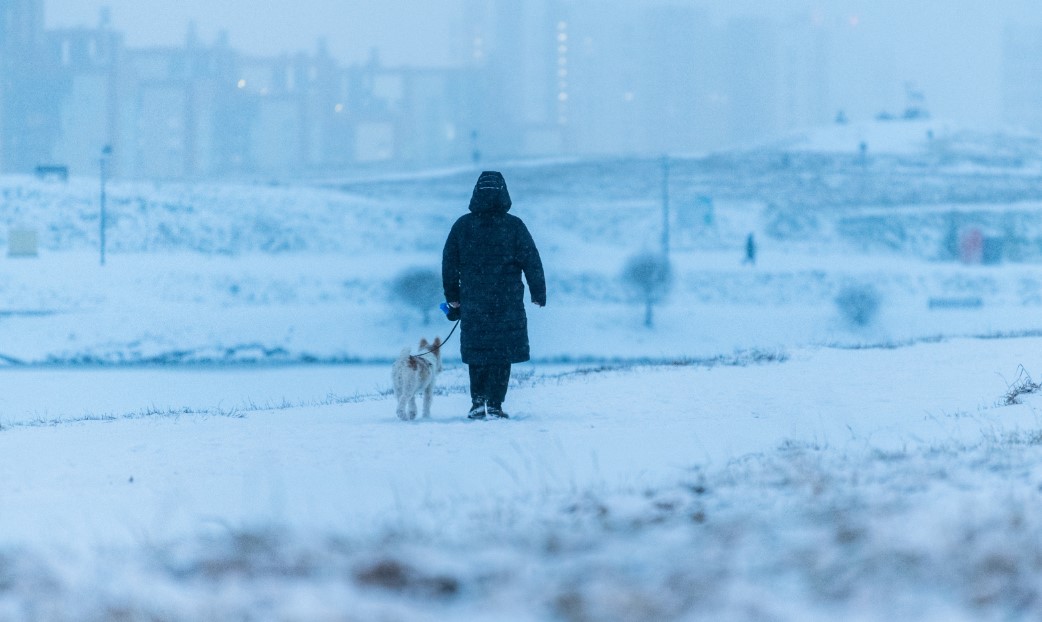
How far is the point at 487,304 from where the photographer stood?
32.0 feet

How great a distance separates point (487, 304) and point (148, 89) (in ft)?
420

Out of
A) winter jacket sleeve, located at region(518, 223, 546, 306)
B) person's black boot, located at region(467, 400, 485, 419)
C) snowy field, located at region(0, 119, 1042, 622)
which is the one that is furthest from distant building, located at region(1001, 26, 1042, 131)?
person's black boot, located at region(467, 400, 485, 419)

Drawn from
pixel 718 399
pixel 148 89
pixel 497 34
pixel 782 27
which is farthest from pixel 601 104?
pixel 718 399

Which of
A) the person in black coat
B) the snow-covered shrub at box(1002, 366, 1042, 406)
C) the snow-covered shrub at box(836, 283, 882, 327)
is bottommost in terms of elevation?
the snow-covered shrub at box(836, 283, 882, 327)

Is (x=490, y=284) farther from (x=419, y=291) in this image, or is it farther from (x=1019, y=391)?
(x=419, y=291)

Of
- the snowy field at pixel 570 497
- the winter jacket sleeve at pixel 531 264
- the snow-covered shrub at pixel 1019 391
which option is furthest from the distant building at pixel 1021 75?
the winter jacket sleeve at pixel 531 264

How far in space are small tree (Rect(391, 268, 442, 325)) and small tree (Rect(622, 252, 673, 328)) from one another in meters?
8.47

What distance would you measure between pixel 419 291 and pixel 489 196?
41.2 meters

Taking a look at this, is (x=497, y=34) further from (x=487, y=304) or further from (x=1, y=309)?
(x=487, y=304)

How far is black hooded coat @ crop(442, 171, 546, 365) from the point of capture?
31.8ft

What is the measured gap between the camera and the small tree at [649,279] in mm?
51938

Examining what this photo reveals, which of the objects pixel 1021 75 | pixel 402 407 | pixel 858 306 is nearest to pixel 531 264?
pixel 402 407

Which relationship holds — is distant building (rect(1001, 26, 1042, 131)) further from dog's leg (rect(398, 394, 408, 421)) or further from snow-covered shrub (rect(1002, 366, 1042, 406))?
dog's leg (rect(398, 394, 408, 421))

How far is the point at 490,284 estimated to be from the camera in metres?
9.77
